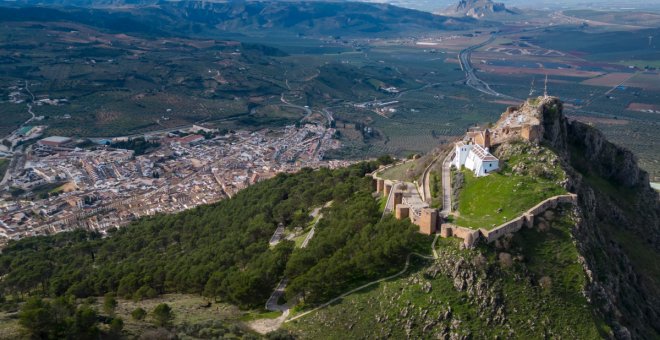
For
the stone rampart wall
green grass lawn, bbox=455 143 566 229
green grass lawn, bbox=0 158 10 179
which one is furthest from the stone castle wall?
green grass lawn, bbox=0 158 10 179

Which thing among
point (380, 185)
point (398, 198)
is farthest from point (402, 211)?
point (380, 185)

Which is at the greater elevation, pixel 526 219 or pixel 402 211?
pixel 526 219

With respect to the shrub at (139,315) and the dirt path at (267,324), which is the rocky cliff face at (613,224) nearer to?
the dirt path at (267,324)

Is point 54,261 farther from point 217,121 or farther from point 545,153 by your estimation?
point 217,121

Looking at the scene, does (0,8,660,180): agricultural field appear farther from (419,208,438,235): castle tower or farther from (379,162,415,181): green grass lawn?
(419,208,438,235): castle tower

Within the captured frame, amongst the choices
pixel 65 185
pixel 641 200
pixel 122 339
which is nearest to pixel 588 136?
pixel 641 200

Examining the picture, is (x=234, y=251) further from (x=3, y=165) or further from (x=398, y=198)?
(x=3, y=165)

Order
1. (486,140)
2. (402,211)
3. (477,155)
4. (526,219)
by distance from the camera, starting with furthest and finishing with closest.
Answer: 1. (486,140)
2. (477,155)
3. (402,211)
4. (526,219)

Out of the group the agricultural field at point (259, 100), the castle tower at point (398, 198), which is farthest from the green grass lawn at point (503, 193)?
the agricultural field at point (259, 100)
